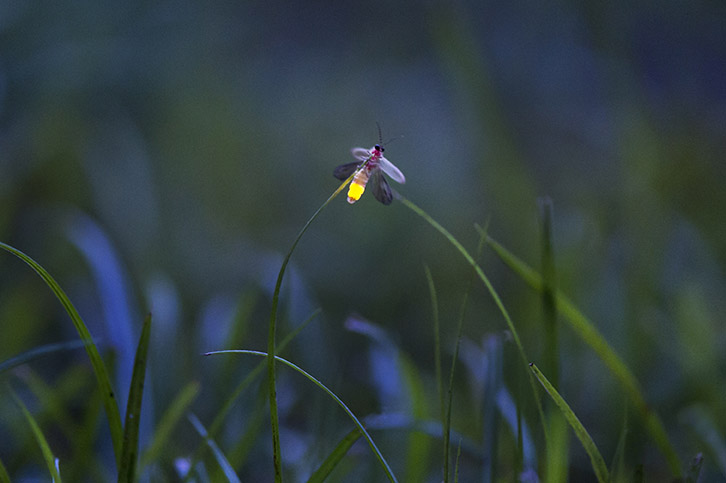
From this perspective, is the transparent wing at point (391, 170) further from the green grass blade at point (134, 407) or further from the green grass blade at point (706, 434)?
the green grass blade at point (706, 434)

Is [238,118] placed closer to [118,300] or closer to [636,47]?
[118,300]

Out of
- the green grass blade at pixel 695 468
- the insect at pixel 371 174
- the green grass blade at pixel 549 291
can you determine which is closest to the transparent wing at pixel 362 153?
the insect at pixel 371 174

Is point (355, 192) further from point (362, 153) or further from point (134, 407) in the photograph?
point (134, 407)

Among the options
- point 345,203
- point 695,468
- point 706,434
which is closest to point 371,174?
point 695,468

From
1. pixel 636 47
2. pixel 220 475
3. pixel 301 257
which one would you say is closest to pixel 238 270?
pixel 301 257

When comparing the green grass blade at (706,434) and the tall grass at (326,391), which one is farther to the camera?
the green grass blade at (706,434)
